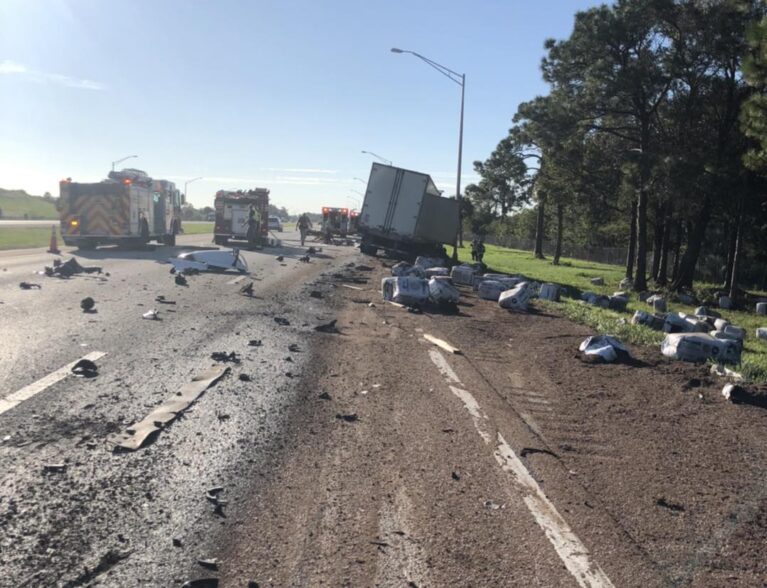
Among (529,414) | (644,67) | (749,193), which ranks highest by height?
(644,67)

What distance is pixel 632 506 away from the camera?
508cm

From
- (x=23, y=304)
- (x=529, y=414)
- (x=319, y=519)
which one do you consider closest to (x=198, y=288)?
(x=23, y=304)

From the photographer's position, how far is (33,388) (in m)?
7.16

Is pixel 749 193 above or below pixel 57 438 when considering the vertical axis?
above

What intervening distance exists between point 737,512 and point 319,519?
2.84 metres

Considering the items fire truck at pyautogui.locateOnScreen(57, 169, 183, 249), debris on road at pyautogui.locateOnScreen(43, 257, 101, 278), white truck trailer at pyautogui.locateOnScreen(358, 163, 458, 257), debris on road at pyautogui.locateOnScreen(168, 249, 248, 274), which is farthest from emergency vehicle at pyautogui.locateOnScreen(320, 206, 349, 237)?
debris on road at pyautogui.locateOnScreen(43, 257, 101, 278)

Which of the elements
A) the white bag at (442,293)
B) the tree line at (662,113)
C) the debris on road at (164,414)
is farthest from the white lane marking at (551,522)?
the tree line at (662,113)

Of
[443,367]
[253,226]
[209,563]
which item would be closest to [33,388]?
[209,563]

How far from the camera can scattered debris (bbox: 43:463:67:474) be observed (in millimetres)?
5012

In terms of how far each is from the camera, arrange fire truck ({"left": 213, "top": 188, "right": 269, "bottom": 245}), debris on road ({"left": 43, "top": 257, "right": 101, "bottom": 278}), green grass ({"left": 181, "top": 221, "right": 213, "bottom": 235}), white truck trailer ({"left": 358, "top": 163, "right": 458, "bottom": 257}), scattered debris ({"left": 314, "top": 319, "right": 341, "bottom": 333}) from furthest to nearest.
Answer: green grass ({"left": 181, "top": 221, "right": 213, "bottom": 235}) < fire truck ({"left": 213, "top": 188, "right": 269, "bottom": 245}) < white truck trailer ({"left": 358, "top": 163, "right": 458, "bottom": 257}) < debris on road ({"left": 43, "top": 257, "right": 101, "bottom": 278}) < scattered debris ({"left": 314, "top": 319, "right": 341, "bottom": 333})

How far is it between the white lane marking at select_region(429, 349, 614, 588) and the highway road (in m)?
0.02

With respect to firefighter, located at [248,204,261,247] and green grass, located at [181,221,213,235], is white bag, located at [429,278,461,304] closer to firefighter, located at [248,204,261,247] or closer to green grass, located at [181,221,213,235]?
firefighter, located at [248,204,261,247]

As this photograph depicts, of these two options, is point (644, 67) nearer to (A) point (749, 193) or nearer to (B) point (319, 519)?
(A) point (749, 193)

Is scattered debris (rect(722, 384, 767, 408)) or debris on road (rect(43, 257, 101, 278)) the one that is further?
debris on road (rect(43, 257, 101, 278))
